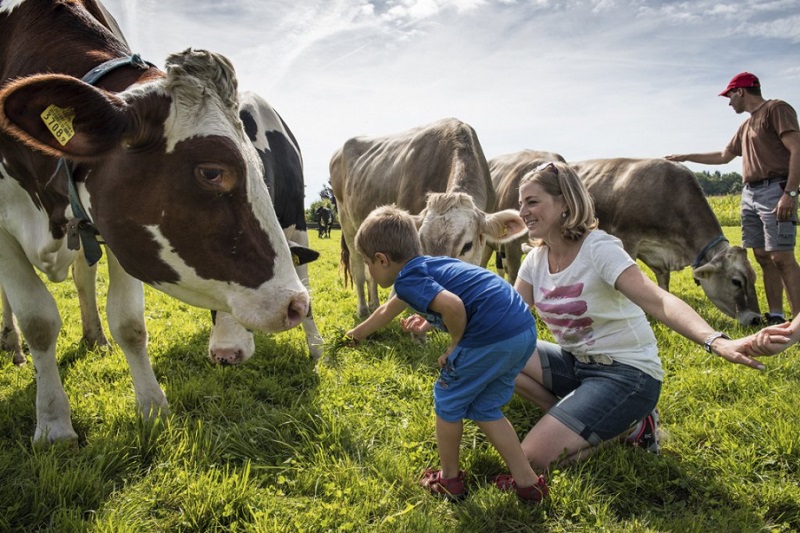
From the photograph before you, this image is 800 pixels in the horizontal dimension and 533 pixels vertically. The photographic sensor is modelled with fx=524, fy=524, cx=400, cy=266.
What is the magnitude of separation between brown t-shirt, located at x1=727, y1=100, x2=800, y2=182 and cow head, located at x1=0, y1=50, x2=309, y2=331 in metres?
5.55

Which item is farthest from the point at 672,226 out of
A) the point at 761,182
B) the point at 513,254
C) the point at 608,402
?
the point at 608,402

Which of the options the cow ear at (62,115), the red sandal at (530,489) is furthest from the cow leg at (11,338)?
the red sandal at (530,489)

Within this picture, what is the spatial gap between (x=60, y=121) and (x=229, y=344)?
166cm

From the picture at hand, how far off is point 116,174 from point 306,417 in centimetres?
174

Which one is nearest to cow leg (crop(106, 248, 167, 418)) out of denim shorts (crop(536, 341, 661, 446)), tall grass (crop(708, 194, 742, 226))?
denim shorts (crop(536, 341, 661, 446))

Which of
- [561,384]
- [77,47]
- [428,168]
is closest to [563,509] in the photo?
[561,384]

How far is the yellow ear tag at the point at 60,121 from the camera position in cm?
203

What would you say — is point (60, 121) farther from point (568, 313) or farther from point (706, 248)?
point (706, 248)

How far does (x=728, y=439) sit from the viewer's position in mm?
2953

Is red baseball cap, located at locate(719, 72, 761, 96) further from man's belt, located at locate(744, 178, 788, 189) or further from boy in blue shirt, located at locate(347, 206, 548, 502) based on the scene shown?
boy in blue shirt, located at locate(347, 206, 548, 502)

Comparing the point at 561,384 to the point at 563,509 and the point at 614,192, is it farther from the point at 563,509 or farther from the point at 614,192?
the point at 614,192

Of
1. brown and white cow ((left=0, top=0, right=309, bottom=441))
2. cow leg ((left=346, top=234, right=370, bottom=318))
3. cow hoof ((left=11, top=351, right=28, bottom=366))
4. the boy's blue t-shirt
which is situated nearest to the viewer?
brown and white cow ((left=0, top=0, right=309, bottom=441))

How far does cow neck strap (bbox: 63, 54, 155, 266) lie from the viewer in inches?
96.7

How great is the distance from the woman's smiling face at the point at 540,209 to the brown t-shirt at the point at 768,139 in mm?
3935
